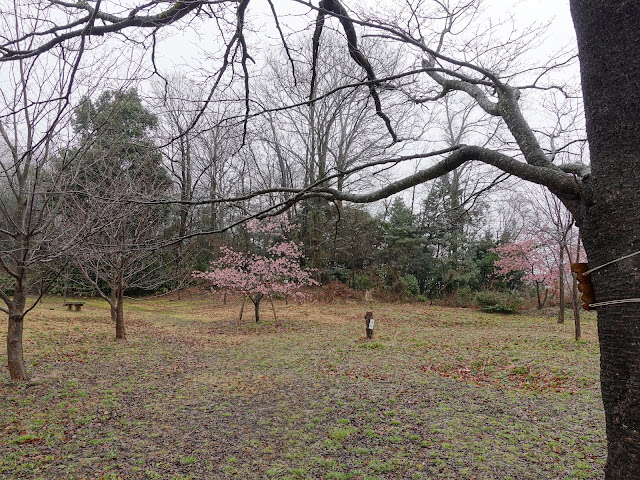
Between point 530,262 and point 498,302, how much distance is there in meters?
2.12

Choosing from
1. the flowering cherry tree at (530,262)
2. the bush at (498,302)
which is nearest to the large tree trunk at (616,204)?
the flowering cherry tree at (530,262)

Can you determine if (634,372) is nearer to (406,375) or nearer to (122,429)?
(122,429)

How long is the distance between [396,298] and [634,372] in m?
16.2

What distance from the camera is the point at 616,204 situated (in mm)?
1345

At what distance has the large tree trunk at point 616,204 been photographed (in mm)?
1293

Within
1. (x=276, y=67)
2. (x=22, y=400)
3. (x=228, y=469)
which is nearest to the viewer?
(x=228, y=469)

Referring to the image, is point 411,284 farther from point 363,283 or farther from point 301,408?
point 301,408

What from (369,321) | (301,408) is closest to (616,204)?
(301,408)

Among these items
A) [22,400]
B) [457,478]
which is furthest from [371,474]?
[22,400]

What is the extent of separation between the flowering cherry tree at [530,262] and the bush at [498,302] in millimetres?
1320

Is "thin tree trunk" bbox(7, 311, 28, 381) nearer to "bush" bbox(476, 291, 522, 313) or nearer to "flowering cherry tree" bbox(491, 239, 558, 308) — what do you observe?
"bush" bbox(476, 291, 522, 313)

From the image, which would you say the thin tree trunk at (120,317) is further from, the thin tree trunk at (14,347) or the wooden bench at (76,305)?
the wooden bench at (76,305)

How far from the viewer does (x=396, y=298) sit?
1711cm

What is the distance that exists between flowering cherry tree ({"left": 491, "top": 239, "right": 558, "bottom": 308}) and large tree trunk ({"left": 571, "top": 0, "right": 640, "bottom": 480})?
13418 mm
